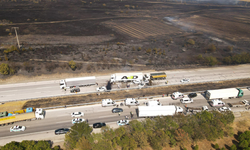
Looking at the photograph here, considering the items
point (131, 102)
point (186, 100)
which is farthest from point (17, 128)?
point (186, 100)

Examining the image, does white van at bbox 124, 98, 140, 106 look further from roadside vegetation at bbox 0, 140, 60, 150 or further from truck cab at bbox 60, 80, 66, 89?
roadside vegetation at bbox 0, 140, 60, 150

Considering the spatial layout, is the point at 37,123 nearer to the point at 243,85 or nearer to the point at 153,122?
the point at 153,122

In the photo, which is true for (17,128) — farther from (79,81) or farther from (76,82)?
(79,81)

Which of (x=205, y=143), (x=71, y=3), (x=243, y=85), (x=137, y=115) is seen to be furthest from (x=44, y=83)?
(x=71, y=3)

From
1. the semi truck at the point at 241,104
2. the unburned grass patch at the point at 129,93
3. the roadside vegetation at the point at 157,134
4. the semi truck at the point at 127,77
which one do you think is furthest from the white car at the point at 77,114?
the semi truck at the point at 241,104

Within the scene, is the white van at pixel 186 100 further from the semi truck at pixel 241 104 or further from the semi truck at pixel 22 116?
the semi truck at pixel 22 116

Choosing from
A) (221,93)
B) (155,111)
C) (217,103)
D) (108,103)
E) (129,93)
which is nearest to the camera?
(155,111)
